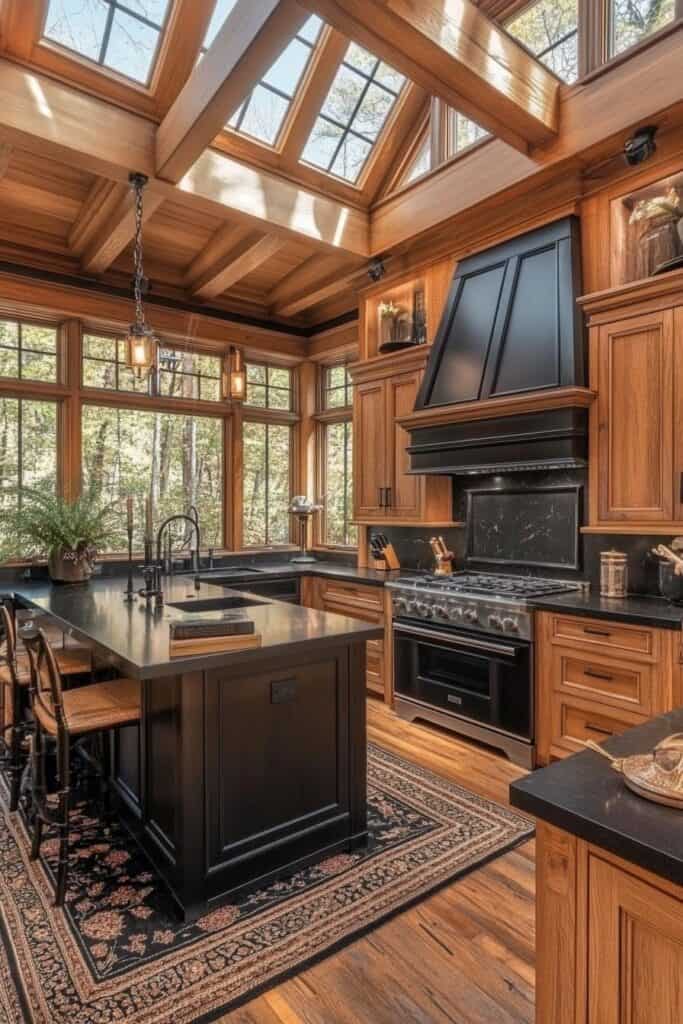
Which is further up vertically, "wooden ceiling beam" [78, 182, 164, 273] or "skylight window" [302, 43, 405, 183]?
"skylight window" [302, 43, 405, 183]

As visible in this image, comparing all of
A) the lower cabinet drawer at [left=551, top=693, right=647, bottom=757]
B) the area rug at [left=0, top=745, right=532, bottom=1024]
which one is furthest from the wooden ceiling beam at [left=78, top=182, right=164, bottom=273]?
the lower cabinet drawer at [left=551, top=693, right=647, bottom=757]

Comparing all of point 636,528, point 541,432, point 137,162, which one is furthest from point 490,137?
point 636,528

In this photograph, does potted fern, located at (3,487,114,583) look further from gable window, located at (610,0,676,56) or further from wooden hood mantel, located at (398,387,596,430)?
gable window, located at (610,0,676,56)

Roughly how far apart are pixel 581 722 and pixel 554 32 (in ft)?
13.0

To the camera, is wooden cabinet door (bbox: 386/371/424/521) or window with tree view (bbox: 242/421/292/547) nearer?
wooden cabinet door (bbox: 386/371/424/521)

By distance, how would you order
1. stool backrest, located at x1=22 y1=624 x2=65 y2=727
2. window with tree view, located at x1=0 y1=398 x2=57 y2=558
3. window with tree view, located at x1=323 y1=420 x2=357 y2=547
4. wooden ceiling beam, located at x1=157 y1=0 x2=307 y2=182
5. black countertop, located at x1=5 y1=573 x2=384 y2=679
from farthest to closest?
window with tree view, located at x1=323 y1=420 x2=357 y2=547 → window with tree view, located at x1=0 y1=398 x2=57 y2=558 → wooden ceiling beam, located at x1=157 y1=0 x2=307 y2=182 → stool backrest, located at x1=22 y1=624 x2=65 y2=727 → black countertop, located at x1=5 y1=573 x2=384 y2=679

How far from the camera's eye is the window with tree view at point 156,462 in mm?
4953

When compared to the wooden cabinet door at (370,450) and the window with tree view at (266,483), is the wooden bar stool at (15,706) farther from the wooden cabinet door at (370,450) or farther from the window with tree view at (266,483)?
the window with tree view at (266,483)

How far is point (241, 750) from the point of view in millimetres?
2168

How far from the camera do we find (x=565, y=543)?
3.75m

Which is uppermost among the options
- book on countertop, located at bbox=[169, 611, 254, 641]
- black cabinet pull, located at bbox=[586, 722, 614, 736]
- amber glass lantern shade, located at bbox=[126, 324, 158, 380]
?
amber glass lantern shade, located at bbox=[126, 324, 158, 380]

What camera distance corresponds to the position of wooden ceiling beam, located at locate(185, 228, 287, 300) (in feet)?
14.2

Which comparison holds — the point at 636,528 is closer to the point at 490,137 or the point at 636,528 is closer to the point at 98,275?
the point at 490,137

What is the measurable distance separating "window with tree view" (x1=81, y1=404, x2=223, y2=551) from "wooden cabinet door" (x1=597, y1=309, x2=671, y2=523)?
3.49m
